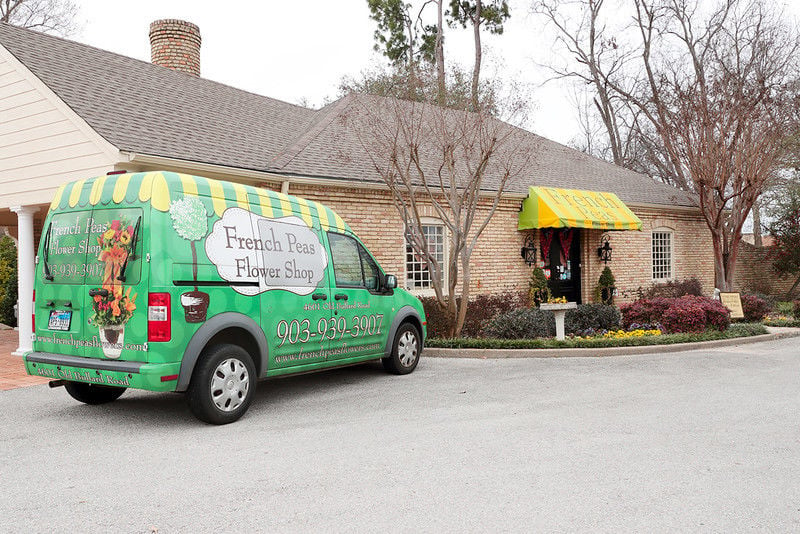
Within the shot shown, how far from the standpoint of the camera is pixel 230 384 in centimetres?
639

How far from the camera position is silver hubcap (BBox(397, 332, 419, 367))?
8.99 meters

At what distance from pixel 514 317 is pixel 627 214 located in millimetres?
6844

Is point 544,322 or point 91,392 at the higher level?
point 544,322

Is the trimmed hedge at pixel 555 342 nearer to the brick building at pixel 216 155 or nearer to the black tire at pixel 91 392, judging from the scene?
the brick building at pixel 216 155

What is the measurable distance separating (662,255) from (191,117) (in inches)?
550

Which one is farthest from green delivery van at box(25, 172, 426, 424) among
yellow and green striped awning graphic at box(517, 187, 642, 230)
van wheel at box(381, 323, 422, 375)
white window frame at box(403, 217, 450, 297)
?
yellow and green striped awning graphic at box(517, 187, 642, 230)

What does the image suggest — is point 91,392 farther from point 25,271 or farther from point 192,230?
point 25,271

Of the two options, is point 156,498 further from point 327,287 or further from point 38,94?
point 38,94

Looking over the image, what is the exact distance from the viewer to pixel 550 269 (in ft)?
55.7

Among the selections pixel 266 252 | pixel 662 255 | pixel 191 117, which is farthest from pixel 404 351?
pixel 662 255

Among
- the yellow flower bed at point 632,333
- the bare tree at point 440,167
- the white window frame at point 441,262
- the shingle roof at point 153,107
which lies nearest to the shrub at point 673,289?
the yellow flower bed at point 632,333

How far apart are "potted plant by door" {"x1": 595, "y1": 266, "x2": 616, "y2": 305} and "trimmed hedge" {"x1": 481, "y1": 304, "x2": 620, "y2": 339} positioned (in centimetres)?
359

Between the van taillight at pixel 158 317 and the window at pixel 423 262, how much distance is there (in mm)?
8535

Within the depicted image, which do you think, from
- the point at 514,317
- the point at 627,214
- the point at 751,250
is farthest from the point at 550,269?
the point at 751,250
